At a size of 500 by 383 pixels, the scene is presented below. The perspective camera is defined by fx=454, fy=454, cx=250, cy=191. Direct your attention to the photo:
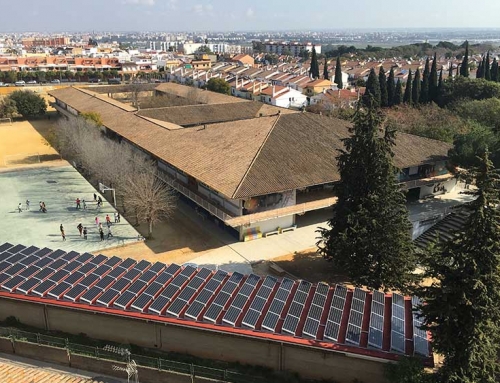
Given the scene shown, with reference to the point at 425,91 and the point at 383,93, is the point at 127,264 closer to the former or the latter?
the point at 383,93

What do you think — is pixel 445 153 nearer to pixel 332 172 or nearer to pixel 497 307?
pixel 332 172

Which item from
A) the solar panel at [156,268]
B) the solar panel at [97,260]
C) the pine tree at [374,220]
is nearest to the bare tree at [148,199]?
the solar panel at [97,260]

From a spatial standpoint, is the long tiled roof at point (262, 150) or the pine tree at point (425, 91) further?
the pine tree at point (425, 91)

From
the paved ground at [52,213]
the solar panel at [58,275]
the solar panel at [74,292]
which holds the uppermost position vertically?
the solar panel at [58,275]

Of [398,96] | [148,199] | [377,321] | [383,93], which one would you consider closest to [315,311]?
[377,321]

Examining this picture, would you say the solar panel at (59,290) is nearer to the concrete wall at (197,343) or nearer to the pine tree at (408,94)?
the concrete wall at (197,343)

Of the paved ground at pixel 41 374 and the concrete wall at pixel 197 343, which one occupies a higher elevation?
the concrete wall at pixel 197 343

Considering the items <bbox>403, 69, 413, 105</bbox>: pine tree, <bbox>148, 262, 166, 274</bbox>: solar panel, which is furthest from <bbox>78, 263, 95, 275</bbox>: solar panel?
<bbox>403, 69, 413, 105</bbox>: pine tree
